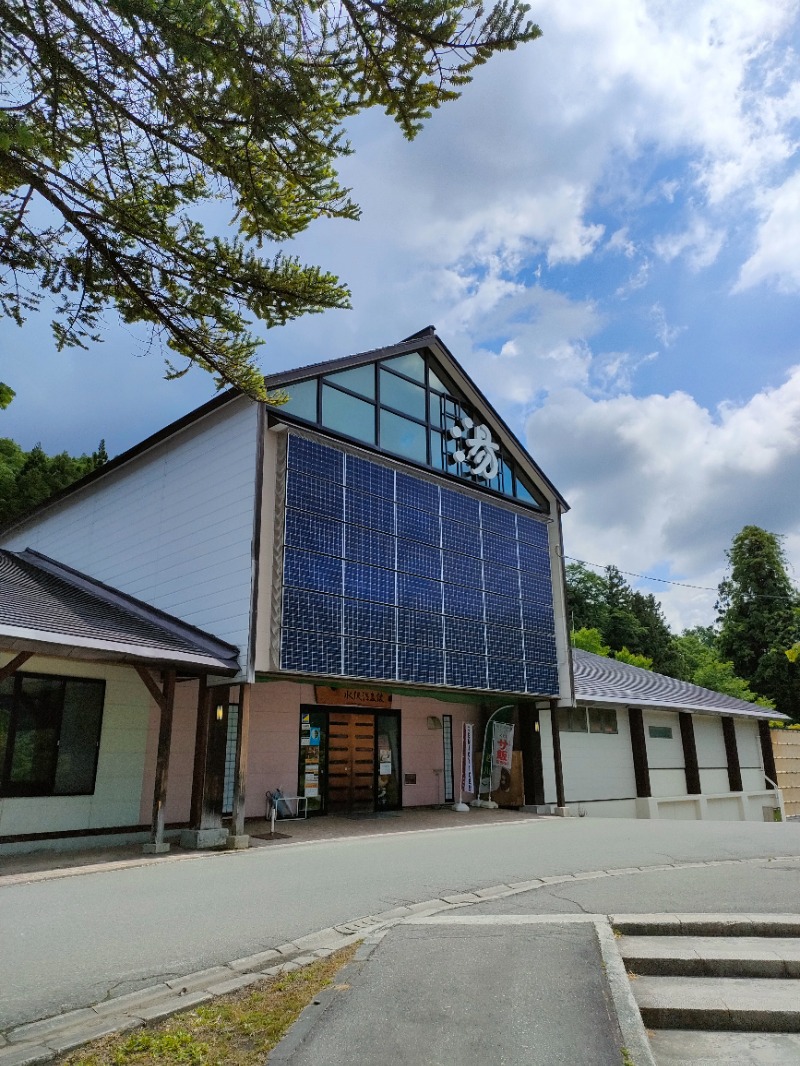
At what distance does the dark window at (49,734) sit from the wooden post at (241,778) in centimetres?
241

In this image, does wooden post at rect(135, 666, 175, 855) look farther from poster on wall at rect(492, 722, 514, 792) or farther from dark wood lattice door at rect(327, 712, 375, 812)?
poster on wall at rect(492, 722, 514, 792)

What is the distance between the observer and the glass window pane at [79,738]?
442 inches

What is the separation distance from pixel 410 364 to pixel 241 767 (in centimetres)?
915

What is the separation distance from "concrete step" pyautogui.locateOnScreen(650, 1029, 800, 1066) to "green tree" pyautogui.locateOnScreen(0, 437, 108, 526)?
85.5 ft

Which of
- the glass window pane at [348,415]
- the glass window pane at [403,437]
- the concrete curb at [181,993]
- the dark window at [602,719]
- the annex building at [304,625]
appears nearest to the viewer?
the concrete curb at [181,993]

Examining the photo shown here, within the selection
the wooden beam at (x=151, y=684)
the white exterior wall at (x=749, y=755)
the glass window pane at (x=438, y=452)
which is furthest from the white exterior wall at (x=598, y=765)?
the wooden beam at (x=151, y=684)

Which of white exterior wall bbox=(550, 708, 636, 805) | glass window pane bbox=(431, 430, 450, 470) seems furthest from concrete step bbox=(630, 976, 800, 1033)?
white exterior wall bbox=(550, 708, 636, 805)

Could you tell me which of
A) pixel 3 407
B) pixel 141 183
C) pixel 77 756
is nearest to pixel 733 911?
pixel 3 407

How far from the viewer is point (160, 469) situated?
14.5 m

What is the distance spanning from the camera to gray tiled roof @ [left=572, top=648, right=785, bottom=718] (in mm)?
19094

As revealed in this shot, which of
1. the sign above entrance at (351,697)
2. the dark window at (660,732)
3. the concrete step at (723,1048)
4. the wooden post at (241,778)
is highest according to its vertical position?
the sign above entrance at (351,697)

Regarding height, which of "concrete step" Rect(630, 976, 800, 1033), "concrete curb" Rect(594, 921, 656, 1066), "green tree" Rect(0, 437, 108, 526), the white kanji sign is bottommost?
"concrete step" Rect(630, 976, 800, 1033)

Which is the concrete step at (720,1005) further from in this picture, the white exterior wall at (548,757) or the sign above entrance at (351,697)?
the white exterior wall at (548,757)

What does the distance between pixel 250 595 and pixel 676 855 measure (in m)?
7.18
